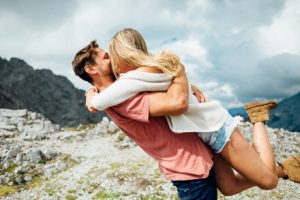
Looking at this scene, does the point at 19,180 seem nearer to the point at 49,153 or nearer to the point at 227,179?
the point at 49,153

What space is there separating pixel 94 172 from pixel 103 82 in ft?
41.3

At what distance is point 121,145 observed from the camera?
27734 mm

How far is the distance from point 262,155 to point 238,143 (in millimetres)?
857

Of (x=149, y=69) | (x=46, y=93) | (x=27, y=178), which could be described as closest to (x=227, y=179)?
(x=149, y=69)

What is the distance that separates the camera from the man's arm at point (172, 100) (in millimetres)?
5727

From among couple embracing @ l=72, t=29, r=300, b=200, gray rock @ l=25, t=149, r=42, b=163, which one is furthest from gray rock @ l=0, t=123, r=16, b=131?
couple embracing @ l=72, t=29, r=300, b=200

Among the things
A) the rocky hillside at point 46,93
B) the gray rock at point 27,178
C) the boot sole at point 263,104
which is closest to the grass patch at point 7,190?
the gray rock at point 27,178

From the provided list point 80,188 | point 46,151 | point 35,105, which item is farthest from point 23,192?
point 35,105

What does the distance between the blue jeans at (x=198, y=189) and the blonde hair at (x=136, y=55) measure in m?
1.84

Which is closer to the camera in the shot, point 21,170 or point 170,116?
point 170,116

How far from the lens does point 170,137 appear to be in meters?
6.21

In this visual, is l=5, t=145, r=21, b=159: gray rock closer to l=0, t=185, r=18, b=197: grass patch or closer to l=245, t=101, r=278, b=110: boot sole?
l=0, t=185, r=18, b=197: grass patch

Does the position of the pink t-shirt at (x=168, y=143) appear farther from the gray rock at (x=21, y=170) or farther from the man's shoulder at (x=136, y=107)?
the gray rock at (x=21, y=170)

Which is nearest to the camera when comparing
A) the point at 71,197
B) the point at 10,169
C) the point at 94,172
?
the point at 71,197
